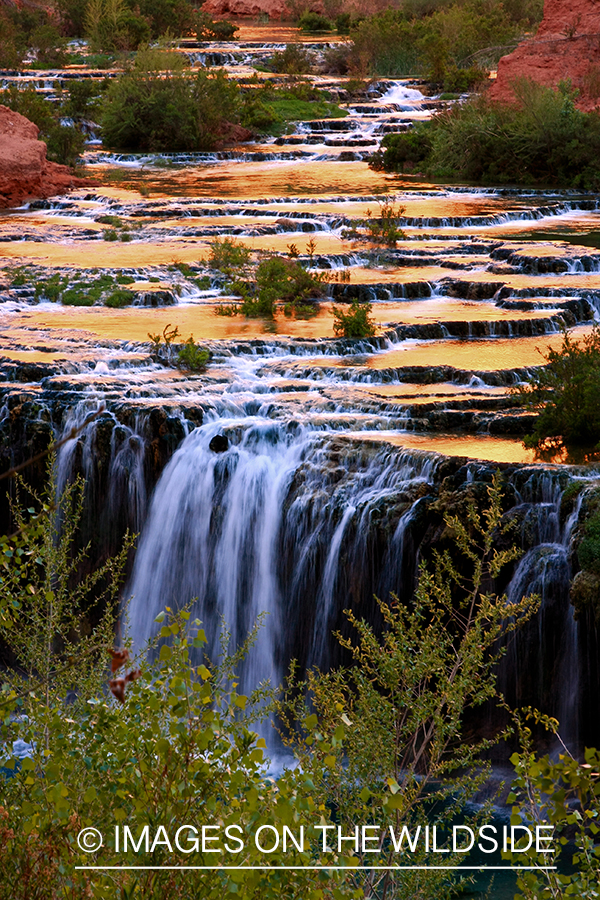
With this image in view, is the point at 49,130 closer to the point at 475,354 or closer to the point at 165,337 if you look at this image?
the point at 165,337

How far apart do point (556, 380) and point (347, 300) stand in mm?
5635

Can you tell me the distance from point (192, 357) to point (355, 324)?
2.14 m

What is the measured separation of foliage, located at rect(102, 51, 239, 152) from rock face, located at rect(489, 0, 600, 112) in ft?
24.0

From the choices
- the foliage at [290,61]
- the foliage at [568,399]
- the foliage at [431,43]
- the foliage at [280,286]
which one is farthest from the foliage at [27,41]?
the foliage at [568,399]

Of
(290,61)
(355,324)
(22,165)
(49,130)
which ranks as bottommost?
(355,324)

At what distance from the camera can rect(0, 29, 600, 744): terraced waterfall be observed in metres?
9.77

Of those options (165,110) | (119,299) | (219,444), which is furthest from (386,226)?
(165,110)

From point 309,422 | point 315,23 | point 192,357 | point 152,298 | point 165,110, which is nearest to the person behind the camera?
point 309,422

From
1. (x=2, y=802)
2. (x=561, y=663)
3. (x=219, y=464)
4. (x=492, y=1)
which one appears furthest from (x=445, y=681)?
(x=492, y=1)

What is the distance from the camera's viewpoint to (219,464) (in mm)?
11141

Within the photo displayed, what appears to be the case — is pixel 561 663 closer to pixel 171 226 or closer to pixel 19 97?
pixel 171 226

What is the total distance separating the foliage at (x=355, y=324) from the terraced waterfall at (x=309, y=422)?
195 millimetres

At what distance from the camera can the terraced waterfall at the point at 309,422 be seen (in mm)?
9766

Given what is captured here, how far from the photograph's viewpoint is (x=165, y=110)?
30438 millimetres
